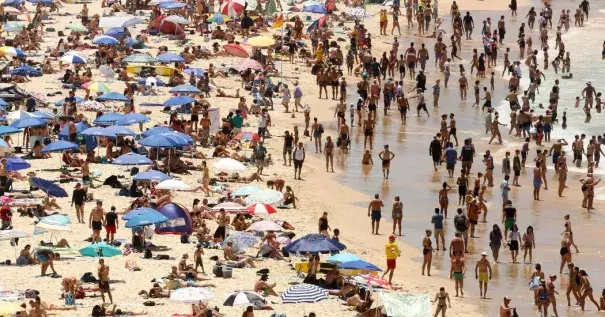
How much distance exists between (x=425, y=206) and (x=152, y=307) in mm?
10477

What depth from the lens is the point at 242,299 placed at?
23797mm

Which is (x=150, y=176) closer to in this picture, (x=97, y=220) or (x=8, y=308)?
(x=97, y=220)

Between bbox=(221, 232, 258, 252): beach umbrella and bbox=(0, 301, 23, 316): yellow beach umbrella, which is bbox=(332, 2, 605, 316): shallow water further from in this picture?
bbox=(0, 301, 23, 316): yellow beach umbrella

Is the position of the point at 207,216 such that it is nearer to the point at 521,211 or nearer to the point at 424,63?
the point at 521,211

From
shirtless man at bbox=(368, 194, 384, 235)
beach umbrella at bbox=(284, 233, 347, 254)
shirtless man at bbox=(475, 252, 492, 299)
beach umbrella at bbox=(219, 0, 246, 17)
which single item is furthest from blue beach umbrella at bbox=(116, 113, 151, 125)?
beach umbrella at bbox=(219, 0, 246, 17)

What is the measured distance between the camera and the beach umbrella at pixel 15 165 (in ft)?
104

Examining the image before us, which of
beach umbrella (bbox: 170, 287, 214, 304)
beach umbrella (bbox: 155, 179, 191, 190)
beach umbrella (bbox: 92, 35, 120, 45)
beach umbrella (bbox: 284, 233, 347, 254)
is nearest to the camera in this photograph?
beach umbrella (bbox: 170, 287, 214, 304)

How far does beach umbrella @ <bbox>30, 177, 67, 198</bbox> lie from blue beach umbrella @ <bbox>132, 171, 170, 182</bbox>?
1750 mm

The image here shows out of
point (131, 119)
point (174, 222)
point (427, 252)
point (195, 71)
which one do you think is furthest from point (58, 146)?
point (195, 71)

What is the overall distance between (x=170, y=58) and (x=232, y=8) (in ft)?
25.6

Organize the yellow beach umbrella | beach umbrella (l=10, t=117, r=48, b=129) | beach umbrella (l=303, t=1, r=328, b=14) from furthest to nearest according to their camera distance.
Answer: beach umbrella (l=303, t=1, r=328, b=14), beach umbrella (l=10, t=117, r=48, b=129), the yellow beach umbrella

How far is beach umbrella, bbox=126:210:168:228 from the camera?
27203 millimetres

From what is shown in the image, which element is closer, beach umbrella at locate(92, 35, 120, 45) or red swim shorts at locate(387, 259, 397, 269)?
red swim shorts at locate(387, 259, 397, 269)

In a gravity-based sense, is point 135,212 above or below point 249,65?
above
